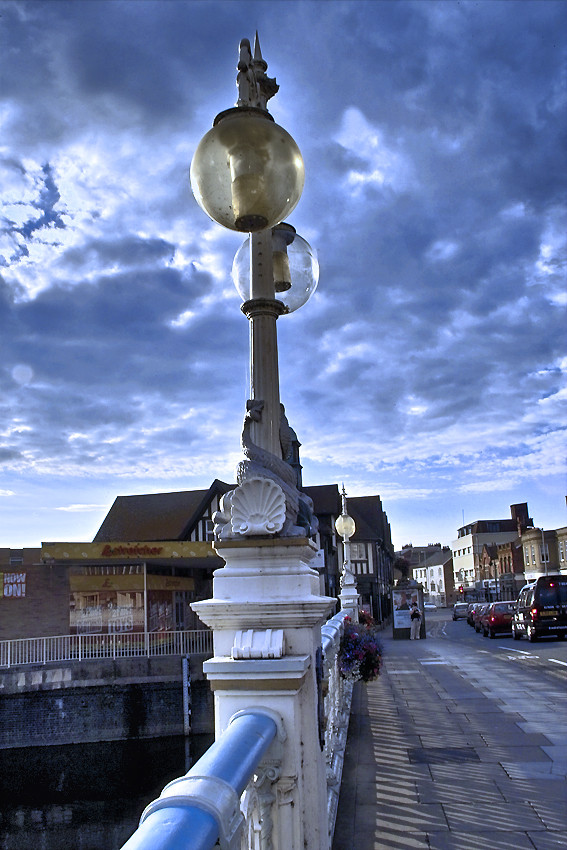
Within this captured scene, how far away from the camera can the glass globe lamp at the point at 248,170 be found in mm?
3211

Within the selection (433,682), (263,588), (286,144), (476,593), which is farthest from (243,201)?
(476,593)

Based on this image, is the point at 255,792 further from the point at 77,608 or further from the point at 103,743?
the point at 77,608

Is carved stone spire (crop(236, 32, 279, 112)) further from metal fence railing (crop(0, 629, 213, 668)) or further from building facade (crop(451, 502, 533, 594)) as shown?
building facade (crop(451, 502, 533, 594))

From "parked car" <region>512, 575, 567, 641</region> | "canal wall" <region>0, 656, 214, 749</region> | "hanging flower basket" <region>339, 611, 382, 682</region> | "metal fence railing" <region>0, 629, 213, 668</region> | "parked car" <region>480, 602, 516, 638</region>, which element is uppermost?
"hanging flower basket" <region>339, 611, 382, 682</region>

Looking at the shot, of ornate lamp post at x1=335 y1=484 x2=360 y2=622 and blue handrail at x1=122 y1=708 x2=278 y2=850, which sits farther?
ornate lamp post at x1=335 y1=484 x2=360 y2=622

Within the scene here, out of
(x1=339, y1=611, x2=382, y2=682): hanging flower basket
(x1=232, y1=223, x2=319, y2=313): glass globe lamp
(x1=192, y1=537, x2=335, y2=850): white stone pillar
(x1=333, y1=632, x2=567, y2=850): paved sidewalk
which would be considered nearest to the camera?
(x1=192, y1=537, x2=335, y2=850): white stone pillar

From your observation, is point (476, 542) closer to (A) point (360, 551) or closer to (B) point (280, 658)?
(A) point (360, 551)

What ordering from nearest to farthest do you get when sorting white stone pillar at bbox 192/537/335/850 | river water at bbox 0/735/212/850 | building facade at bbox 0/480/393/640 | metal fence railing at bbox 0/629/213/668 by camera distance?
white stone pillar at bbox 192/537/335/850
river water at bbox 0/735/212/850
metal fence railing at bbox 0/629/213/668
building facade at bbox 0/480/393/640

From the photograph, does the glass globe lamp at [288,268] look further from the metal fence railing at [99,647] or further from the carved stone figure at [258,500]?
the metal fence railing at [99,647]

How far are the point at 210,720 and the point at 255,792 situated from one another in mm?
25715

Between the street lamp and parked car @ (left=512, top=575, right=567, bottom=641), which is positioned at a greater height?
the street lamp

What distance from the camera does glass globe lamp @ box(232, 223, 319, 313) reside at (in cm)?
438

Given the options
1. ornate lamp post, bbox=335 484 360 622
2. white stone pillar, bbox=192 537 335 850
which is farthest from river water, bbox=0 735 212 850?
white stone pillar, bbox=192 537 335 850

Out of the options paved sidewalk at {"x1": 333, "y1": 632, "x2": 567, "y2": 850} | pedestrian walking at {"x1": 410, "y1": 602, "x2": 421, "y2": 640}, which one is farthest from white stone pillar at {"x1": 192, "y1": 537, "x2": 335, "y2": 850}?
pedestrian walking at {"x1": 410, "y1": 602, "x2": 421, "y2": 640}
